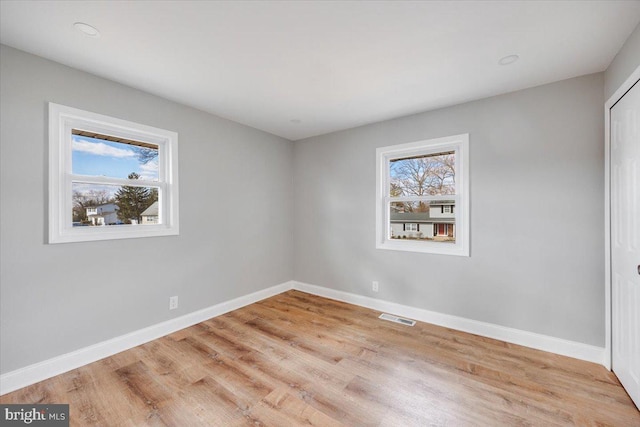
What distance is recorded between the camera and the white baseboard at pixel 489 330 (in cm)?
228

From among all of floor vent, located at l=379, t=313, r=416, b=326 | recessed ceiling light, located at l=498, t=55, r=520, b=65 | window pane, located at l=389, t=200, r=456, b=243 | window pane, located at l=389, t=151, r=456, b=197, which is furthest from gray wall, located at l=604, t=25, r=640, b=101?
floor vent, located at l=379, t=313, r=416, b=326

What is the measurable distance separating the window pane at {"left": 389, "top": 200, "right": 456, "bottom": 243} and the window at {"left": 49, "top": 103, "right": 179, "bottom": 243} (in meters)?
2.67

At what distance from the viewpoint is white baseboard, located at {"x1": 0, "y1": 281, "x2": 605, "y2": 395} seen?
199 cm

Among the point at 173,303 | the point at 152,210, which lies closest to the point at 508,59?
the point at 152,210

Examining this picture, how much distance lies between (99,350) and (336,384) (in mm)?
2101

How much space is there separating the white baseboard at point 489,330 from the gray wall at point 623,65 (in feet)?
7.06

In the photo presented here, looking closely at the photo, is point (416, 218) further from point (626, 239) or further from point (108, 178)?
point (108, 178)

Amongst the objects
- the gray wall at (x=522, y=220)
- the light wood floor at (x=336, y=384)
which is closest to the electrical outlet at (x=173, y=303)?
the light wood floor at (x=336, y=384)

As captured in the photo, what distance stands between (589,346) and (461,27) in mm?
2819

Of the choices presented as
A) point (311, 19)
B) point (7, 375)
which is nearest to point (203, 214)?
point (7, 375)

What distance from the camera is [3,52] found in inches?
74.3

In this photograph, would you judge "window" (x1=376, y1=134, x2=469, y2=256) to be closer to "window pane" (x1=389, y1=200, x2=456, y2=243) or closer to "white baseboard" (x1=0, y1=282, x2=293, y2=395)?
"window pane" (x1=389, y1=200, x2=456, y2=243)

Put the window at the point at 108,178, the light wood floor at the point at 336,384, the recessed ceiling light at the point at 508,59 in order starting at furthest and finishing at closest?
the window at the point at 108,178
the recessed ceiling light at the point at 508,59
the light wood floor at the point at 336,384

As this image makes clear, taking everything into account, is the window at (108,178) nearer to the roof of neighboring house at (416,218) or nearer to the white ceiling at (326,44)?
the white ceiling at (326,44)
